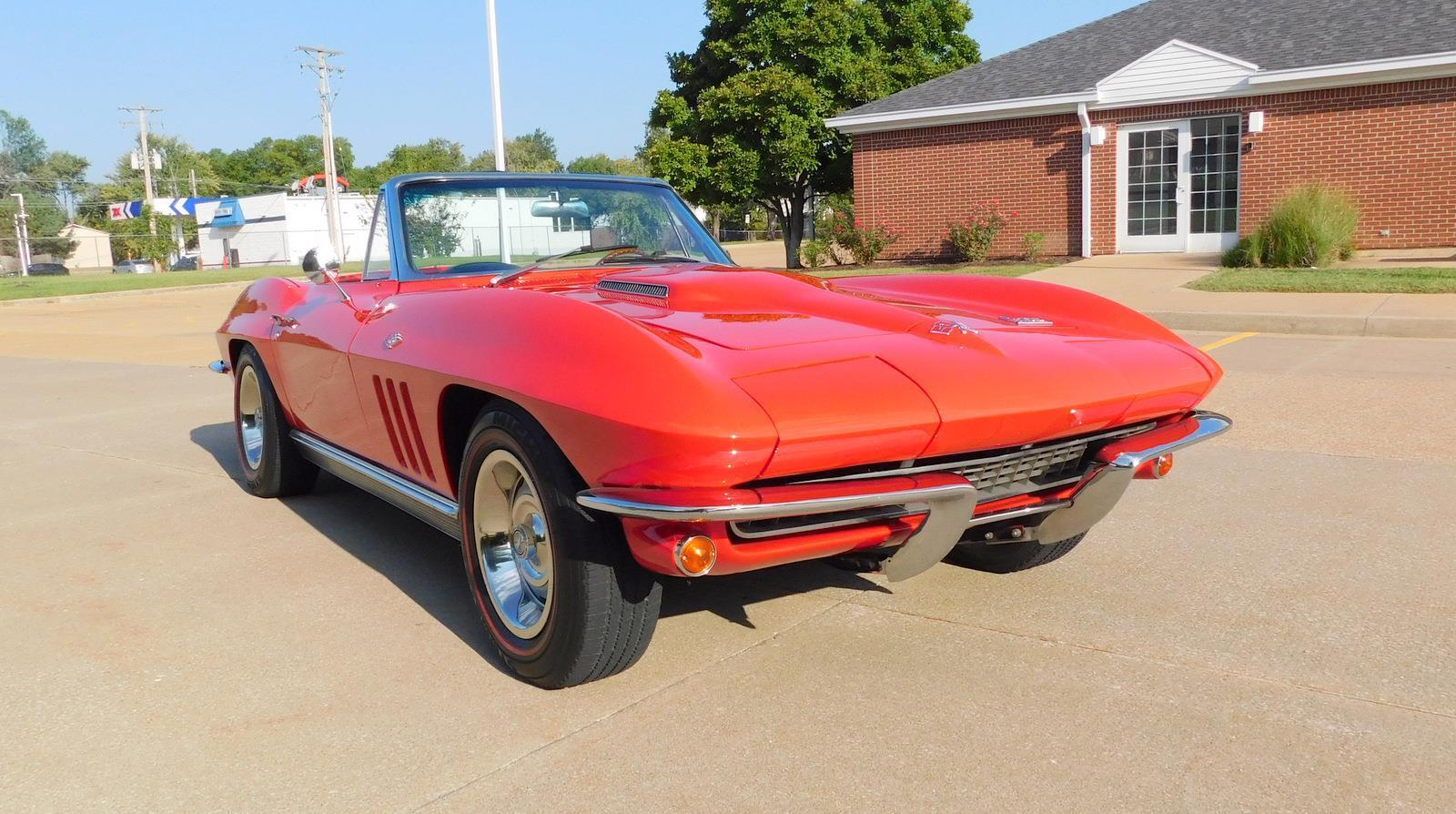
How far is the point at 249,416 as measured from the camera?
18.2 feet

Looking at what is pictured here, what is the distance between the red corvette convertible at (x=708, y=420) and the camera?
2.55 m

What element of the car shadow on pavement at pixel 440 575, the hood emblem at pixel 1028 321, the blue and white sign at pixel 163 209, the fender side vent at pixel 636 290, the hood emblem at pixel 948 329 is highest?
the blue and white sign at pixel 163 209

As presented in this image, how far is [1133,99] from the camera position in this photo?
61.2 ft

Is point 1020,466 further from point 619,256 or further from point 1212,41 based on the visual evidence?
point 1212,41

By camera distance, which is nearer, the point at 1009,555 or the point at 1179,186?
the point at 1009,555

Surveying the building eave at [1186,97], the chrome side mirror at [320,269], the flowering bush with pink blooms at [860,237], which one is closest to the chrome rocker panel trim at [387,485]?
the chrome side mirror at [320,269]

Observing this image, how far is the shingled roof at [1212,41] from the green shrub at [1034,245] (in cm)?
230

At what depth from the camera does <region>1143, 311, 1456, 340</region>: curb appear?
9773mm

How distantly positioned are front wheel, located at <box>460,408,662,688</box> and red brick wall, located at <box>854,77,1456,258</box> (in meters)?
17.2

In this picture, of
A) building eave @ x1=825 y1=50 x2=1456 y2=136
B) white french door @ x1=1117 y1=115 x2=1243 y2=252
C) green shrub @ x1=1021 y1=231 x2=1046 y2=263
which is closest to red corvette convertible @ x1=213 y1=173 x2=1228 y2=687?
building eave @ x1=825 y1=50 x2=1456 y2=136

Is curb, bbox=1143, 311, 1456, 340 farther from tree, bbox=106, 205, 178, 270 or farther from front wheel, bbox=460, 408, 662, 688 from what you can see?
tree, bbox=106, 205, 178, 270

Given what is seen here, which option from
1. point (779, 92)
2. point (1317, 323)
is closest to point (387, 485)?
point (1317, 323)

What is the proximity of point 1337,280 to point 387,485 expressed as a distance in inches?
475

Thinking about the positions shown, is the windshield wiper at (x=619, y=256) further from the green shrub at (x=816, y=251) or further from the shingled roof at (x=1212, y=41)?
the green shrub at (x=816, y=251)
